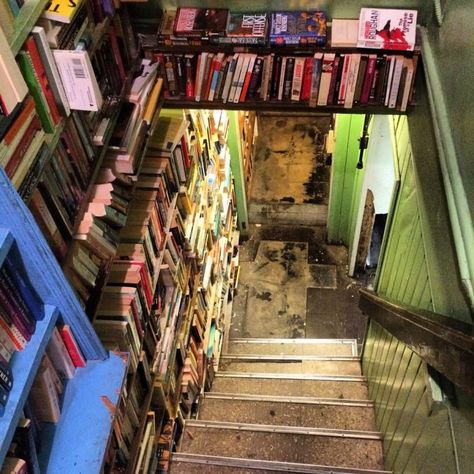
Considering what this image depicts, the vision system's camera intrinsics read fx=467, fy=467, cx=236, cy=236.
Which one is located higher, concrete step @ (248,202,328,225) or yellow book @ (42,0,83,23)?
concrete step @ (248,202,328,225)

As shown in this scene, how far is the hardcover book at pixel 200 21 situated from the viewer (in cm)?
226

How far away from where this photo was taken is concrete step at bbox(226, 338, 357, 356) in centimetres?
433

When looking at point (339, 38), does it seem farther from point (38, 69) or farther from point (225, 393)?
point (225, 393)

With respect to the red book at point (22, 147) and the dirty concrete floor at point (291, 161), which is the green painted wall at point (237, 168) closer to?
Result: the dirty concrete floor at point (291, 161)

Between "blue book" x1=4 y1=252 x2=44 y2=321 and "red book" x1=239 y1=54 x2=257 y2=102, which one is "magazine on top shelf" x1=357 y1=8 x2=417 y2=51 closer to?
"red book" x1=239 y1=54 x2=257 y2=102

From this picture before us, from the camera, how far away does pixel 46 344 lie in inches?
49.2

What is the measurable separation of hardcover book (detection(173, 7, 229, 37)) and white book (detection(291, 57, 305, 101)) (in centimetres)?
40

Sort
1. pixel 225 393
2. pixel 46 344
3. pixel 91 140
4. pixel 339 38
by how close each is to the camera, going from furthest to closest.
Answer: pixel 225 393, pixel 339 38, pixel 91 140, pixel 46 344

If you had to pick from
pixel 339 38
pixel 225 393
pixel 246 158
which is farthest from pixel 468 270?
pixel 246 158

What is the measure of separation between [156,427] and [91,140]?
1.56 metres

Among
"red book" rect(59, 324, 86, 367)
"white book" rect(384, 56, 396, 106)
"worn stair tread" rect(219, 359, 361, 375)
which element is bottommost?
"red book" rect(59, 324, 86, 367)

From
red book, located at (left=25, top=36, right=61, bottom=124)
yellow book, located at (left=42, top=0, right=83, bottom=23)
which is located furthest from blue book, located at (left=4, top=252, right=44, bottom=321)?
yellow book, located at (left=42, top=0, right=83, bottom=23)

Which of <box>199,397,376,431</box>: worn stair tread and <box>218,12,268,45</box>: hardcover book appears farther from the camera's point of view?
<box>199,397,376,431</box>: worn stair tread

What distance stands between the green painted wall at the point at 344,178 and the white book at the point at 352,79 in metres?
1.53
